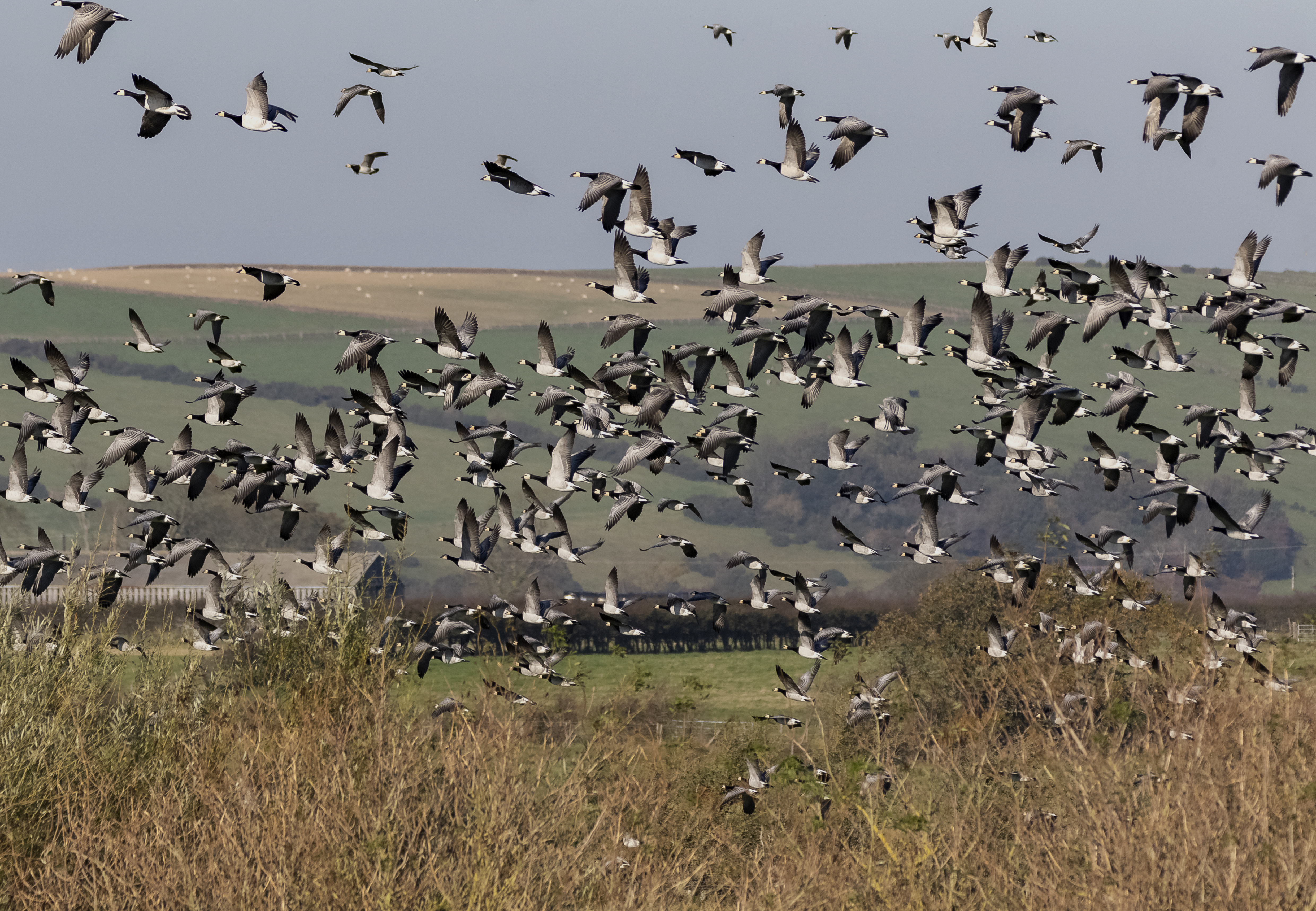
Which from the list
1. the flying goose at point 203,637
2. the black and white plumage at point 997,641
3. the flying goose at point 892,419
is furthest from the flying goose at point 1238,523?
the flying goose at point 203,637

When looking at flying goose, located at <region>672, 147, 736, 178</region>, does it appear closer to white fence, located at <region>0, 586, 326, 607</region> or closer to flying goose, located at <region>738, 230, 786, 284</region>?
flying goose, located at <region>738, 230, 786, 284</region>

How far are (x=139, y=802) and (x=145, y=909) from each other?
775cm

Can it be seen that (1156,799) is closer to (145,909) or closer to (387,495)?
(387,495)

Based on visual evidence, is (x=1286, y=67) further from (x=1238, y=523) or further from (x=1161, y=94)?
(x=1238, y=523)

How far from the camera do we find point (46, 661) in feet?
120

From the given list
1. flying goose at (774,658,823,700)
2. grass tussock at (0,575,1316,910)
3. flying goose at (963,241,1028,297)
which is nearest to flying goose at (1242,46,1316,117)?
flying goose at (963,241,1028,297)

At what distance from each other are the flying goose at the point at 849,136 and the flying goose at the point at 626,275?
485cm

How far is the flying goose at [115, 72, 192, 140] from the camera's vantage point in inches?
944

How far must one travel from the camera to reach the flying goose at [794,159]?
1086 inches

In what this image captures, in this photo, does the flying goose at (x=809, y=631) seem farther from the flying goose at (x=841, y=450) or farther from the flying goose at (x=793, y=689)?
the flying goose at (x=841, y=450)

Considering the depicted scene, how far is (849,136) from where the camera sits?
28.3 m

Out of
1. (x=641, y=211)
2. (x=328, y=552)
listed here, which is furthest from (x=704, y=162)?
(x=328, y=552)

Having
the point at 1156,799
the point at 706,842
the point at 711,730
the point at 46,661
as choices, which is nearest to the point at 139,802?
the point at 46,661

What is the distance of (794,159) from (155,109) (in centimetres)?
1269
